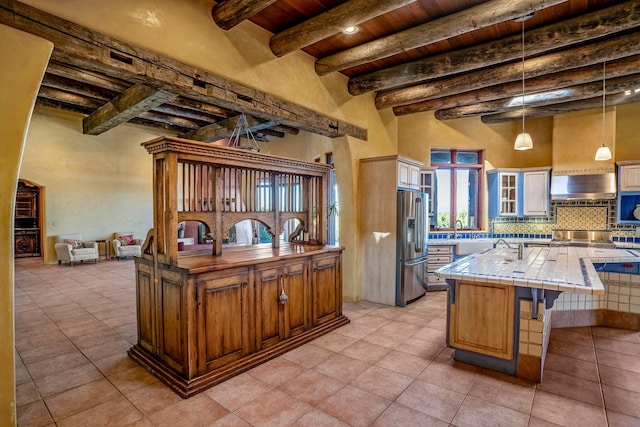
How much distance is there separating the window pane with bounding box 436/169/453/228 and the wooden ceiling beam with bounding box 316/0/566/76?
11.7 ft

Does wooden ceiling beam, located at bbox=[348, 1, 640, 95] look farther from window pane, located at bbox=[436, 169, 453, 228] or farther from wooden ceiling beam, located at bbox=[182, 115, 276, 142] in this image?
window pane, located at bbox=[436, 169, 453, 228]

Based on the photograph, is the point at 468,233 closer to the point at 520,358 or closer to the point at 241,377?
the point at 520,358

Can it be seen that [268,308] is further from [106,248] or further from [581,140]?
[106,248]

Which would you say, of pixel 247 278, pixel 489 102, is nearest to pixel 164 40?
pixel 247 278

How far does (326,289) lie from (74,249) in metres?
7.42

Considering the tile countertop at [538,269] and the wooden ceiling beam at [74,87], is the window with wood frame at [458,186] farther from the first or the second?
the wooden ceiling beam at [74,87]

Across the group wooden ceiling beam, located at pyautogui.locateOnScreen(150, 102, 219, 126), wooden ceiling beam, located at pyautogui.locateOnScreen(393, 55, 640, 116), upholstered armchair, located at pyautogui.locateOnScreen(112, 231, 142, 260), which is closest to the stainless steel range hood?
wooden ceiling beam, located at pyautogui.locateOnScreen(393, 55, 640, 116)

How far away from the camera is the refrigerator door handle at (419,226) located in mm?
5145

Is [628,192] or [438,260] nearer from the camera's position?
[628,192]

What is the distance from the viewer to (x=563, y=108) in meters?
5.95

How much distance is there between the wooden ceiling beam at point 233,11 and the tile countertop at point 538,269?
2907 mm

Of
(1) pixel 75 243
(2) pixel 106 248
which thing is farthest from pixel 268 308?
(2) pixel 106 248

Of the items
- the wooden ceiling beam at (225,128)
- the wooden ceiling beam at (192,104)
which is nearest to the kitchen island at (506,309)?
the wooden ceiling beam at (225,128)

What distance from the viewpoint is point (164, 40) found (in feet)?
9.77
